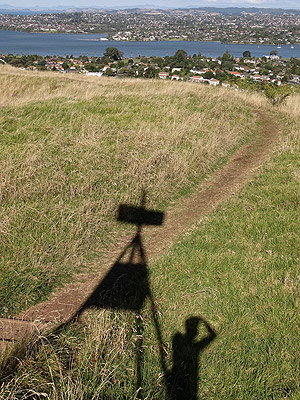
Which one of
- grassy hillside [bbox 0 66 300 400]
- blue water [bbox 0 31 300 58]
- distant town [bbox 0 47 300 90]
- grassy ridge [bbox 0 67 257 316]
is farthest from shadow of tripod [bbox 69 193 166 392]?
blue water [bbox 0 31 300 58]

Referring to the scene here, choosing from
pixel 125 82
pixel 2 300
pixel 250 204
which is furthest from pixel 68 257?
pixel 125 82

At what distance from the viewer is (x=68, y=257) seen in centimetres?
516

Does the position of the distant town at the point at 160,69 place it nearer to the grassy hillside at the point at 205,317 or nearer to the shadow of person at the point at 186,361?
the grassy hillside at the point at 205,317

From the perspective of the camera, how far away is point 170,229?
20.4 ft

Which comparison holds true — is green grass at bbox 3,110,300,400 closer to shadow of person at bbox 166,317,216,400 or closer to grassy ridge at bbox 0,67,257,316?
shadow of person at bbox 166,317,216,400

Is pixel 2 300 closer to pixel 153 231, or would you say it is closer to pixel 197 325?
pixel 197 325

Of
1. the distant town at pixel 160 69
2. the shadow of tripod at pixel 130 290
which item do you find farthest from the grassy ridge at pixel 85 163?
the distant town at pixel 160 69

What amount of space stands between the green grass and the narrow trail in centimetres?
35

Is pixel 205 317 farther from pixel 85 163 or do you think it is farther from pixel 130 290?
pixel 85 163

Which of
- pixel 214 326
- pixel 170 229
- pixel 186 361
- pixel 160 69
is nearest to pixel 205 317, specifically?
pixel 214 326

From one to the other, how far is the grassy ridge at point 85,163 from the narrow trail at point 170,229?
19 centimetres

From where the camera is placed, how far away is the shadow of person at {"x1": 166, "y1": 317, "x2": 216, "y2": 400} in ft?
10.7

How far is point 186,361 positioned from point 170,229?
287 centimetres

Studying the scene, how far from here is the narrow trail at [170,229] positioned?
407cm
